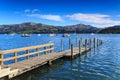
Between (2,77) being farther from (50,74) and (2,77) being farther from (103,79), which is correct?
(103,79)

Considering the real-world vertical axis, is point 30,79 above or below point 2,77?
below

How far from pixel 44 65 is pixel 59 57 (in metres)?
4.07

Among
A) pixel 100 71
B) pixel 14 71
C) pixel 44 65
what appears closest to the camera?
pixel 14 71

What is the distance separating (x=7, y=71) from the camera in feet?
41.0

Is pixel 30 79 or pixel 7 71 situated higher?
pixel 7 71

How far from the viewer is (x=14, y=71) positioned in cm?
1484

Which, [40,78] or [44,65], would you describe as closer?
[40,78]

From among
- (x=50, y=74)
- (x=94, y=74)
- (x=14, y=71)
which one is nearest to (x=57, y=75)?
(x=50, y=74)

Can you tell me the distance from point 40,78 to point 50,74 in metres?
1.78

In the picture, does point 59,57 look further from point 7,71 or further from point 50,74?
point 7,71

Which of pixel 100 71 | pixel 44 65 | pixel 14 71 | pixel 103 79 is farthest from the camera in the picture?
pixel 44 65

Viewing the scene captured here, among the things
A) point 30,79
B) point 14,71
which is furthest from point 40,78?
point 14,71

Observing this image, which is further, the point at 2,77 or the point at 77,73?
the point at 77,73

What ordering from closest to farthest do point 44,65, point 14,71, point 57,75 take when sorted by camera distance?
1. point 14,71
2. point 57,75
3. point 44,65
